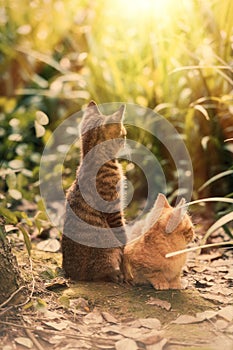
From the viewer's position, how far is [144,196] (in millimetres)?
4754

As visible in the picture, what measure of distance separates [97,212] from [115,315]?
550mm

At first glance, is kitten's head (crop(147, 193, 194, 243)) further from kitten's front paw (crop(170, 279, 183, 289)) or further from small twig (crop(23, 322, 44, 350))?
small twig (crop(23, 322, 44, 350))

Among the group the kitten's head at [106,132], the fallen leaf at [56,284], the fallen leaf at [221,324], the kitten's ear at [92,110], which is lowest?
the fallen leaf at [221,324]

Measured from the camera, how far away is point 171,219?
3.09 metres

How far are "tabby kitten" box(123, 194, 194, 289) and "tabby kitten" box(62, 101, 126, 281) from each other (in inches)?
3.8

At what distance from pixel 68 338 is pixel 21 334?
0.64 ft

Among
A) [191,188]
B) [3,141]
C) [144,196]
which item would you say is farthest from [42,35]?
[191,188]

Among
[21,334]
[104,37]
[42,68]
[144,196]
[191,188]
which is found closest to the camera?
[21,334]

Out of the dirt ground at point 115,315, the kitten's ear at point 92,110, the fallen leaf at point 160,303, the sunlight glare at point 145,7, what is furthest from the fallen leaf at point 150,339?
the sunlight glare at point 145,7

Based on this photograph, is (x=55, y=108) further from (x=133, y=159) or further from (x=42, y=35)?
(x=133, y=159)

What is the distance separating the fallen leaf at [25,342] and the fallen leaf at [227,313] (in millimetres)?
875

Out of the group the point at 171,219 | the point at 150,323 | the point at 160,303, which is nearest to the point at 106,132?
the point at 171,219

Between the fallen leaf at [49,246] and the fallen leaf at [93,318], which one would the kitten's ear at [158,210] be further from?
the fallen leaf at [49,246]

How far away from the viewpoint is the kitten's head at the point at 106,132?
3213 mm
